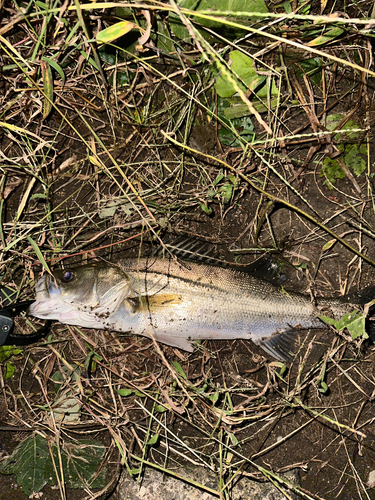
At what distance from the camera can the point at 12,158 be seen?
A: 10.4 feet

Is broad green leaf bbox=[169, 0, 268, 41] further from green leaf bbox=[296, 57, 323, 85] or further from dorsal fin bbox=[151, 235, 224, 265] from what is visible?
dorsal fin bbox=[151, 235, 224, 265]

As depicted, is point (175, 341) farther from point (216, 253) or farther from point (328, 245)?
point (328, 245)

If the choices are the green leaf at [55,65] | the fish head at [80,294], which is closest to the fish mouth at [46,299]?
the fish head at [80,294]

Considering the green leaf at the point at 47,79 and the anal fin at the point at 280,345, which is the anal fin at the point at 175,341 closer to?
the anal fin at the point at 280,345

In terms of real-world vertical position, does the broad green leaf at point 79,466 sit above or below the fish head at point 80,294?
below

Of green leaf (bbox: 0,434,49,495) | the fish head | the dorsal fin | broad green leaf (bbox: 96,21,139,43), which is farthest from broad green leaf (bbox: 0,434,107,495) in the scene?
broad green leaf (bbox: 96,21,139,43)

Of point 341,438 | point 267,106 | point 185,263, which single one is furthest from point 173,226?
point 341,438

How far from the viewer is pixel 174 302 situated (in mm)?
3064

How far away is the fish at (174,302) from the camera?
3055 mm

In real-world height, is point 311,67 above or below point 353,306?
above

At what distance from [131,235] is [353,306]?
5.96ft

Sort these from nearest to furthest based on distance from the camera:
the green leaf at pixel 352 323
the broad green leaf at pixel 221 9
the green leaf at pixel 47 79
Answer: the green leaf at pixel 352 323, the broad green leaf at pixel 221 9, the green leaf at pixel 47 79

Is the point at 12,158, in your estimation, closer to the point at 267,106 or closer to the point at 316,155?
the point at 267,106

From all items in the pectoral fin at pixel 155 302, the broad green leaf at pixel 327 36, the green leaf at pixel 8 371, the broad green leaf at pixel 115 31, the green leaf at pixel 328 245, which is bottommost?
the green leaf at pixel 8 371
